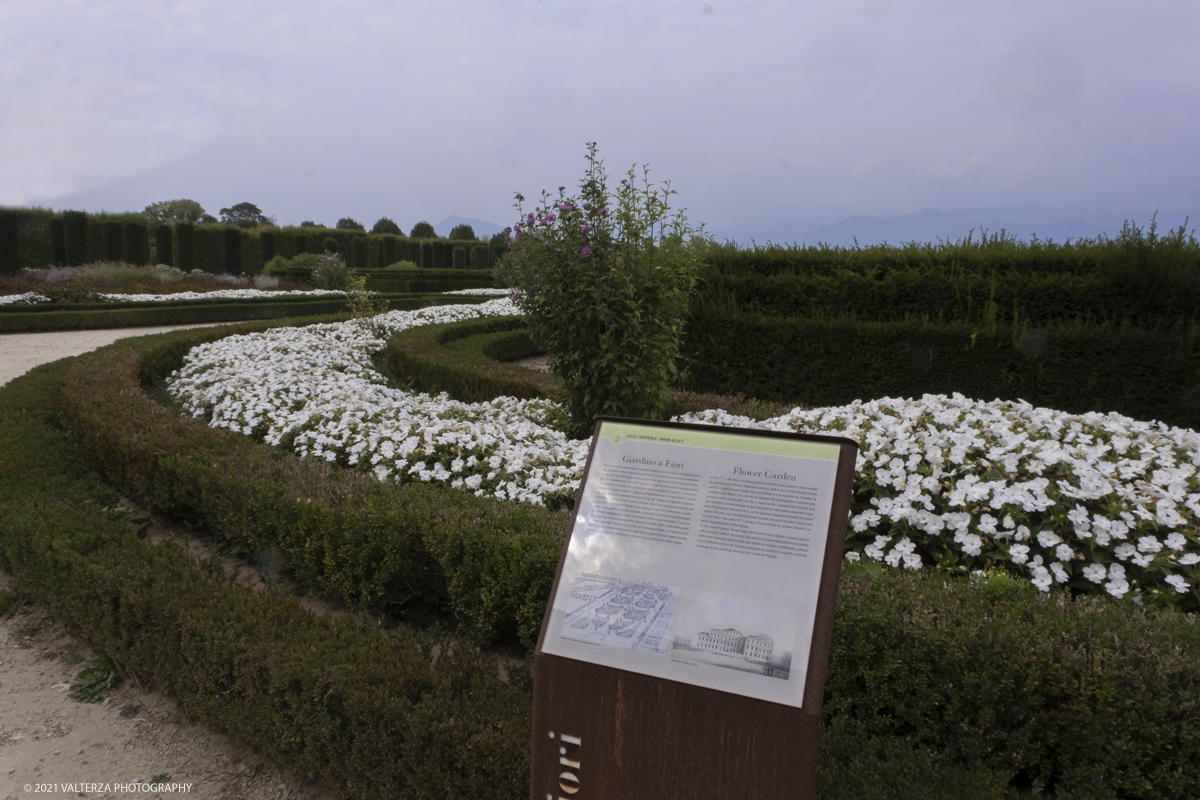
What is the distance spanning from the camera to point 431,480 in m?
4.45

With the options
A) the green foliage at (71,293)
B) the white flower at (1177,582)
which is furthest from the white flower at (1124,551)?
the green foliage at (71,293)

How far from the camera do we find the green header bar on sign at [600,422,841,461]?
1707mm

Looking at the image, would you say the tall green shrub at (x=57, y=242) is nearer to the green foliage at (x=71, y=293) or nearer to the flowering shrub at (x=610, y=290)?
the green foliage at (x=71, y=293)

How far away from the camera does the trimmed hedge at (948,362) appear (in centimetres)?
579

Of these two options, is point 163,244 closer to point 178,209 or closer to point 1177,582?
point 1177,582

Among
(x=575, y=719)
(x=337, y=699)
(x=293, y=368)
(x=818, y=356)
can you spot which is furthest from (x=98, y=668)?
(x=818, y=356)

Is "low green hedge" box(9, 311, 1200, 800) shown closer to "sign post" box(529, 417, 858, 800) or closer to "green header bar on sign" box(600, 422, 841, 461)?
"sign post" box(529, 417, 858, 800)

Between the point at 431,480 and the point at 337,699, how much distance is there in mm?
2170

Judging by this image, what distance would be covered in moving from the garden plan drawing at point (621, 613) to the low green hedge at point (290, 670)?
65 centimetres

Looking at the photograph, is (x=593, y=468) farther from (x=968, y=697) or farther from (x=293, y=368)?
(x=293, y=368)

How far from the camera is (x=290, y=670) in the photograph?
244cm

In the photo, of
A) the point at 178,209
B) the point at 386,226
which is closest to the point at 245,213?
the point at 178,209

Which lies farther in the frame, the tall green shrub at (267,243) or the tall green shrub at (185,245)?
the tall green shrub at (267,243)

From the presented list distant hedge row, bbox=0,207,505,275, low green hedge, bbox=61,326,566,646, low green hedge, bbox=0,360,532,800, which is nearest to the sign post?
low green hedge, bbox=0,360,532,800
